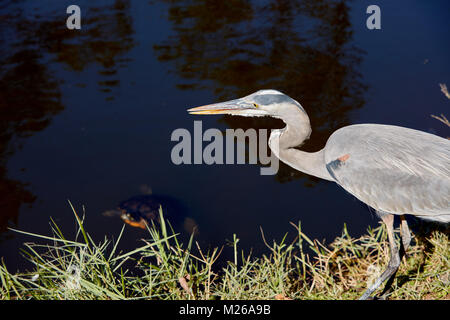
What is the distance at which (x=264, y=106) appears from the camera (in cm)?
380

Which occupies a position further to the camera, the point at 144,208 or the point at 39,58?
the point at 39,58

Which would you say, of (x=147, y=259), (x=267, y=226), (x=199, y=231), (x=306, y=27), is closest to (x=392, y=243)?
(x=267, y=226)

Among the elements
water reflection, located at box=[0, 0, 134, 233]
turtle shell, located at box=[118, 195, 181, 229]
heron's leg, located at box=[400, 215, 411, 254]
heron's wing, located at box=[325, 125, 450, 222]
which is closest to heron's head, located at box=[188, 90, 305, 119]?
heron's wing, located at box=[325, 125, 450, 222]

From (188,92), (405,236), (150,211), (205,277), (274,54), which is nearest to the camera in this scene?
(205,277)

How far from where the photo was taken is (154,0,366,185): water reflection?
6.30 metres

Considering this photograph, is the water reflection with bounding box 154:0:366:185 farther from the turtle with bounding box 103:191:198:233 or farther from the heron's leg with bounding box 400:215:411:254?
the heron's leg with bounding box 400:215:411:254

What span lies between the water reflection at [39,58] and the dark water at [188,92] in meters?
0.03

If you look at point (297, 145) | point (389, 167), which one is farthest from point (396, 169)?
point (297, 145)

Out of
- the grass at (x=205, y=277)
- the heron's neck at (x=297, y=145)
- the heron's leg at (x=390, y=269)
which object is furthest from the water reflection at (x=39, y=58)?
the heron's leg at (x=390, y=269)

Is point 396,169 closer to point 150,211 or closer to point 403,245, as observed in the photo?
point 403,245

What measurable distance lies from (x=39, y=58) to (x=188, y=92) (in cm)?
277

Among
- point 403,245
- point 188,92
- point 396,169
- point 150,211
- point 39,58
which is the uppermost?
point 39,58
